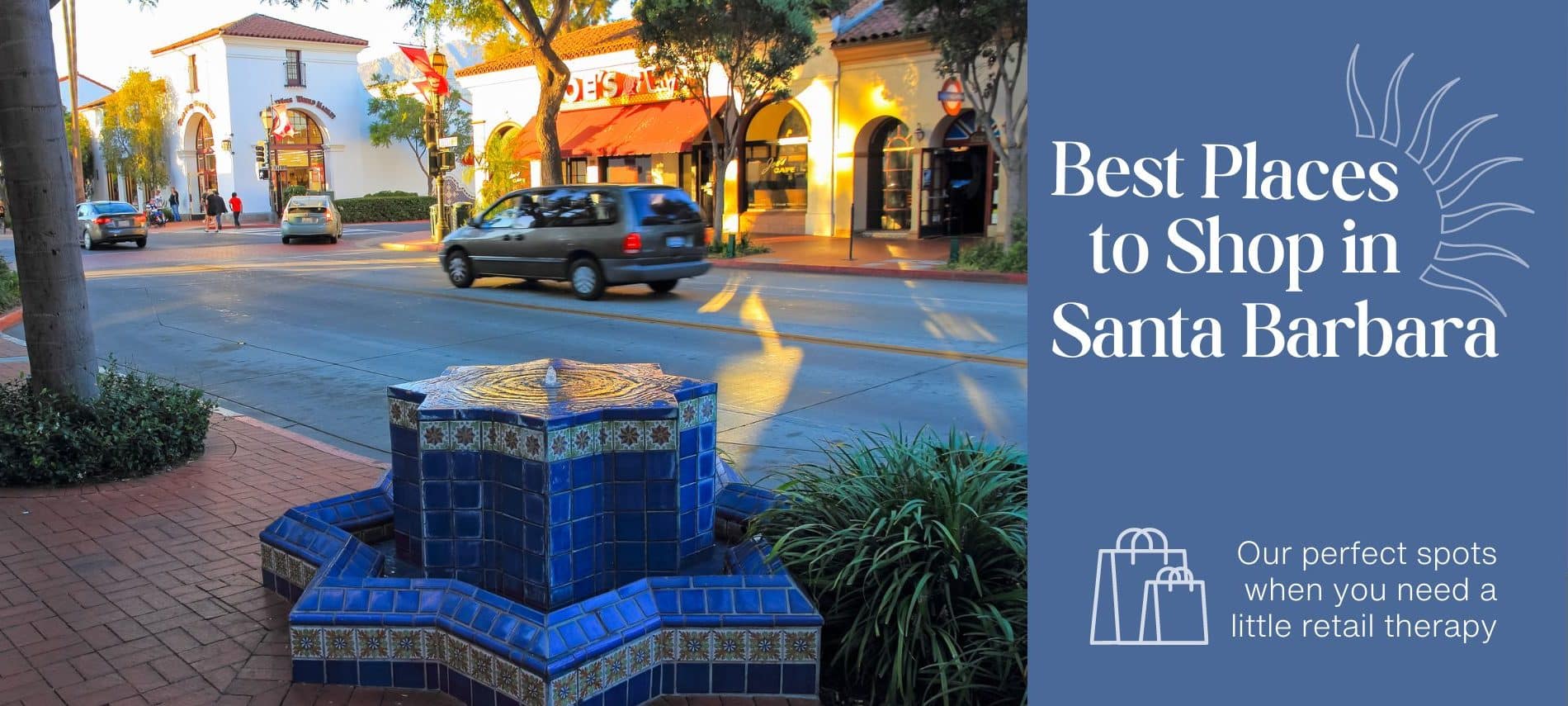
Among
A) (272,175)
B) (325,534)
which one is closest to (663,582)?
(325,534)

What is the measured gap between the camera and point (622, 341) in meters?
12.0


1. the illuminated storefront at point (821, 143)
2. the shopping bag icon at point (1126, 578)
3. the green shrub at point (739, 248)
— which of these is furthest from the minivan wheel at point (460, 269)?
the shopping bag icon at point (1126, 578)

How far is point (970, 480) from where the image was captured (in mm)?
4129

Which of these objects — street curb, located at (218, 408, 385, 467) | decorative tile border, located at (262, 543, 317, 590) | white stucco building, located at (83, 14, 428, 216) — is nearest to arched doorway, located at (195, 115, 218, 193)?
white stucco building, located at (83, 14, 428, 216)

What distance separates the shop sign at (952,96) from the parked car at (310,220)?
1859 cm

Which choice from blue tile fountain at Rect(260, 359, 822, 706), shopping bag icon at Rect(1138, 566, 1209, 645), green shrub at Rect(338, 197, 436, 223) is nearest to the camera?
shopping bag icon at Rect(1138, 566, 1209, 645)

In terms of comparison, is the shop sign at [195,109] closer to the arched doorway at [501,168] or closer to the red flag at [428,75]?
the arched doorway at [501,168]

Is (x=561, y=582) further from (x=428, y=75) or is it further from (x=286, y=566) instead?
(x=428, y=75)

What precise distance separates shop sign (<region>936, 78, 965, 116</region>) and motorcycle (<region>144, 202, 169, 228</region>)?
3873cm

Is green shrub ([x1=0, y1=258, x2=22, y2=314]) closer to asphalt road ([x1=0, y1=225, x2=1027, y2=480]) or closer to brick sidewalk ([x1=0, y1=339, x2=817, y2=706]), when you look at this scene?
asphalt road ([x1=0, y1=225, x2=1027, y2=480])

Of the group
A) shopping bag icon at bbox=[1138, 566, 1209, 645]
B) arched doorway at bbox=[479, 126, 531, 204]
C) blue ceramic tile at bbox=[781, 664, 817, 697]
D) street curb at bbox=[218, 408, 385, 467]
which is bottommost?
street curb at bbox=[218, 408, 385, 467]

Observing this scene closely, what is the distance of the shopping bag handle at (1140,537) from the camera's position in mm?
2334

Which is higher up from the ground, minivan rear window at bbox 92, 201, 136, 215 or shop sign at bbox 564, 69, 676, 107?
shop sign at bbox 564, 69, 676, 107

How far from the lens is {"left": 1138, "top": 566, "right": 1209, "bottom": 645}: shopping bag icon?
7.63 ft
